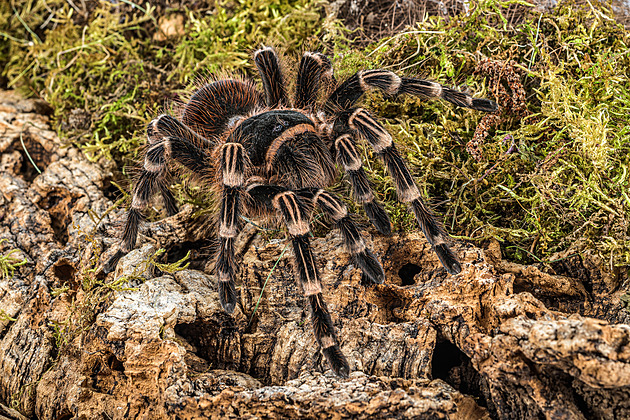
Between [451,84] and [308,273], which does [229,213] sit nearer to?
[308,273]

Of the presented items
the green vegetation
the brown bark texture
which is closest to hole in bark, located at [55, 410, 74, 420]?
the brown bark texture

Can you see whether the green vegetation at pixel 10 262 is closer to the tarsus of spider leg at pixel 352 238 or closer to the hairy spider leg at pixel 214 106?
the hairy spider leg at pixel 214 106

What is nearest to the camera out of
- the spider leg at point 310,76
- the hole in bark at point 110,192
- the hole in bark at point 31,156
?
the spider leg at point 310,76

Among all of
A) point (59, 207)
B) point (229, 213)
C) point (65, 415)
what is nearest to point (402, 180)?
point (229, 213)

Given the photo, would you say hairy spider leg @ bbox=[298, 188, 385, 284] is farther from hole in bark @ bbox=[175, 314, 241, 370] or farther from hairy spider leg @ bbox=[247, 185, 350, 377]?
hole in bark @ bbox=[175, 314, 241, 370]

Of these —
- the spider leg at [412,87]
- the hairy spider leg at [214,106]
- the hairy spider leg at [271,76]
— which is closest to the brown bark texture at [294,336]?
the hairy spider leg at [214,106]

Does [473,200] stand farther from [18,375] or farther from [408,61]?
[18,375]

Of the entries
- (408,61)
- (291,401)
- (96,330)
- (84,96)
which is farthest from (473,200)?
(84,96)
